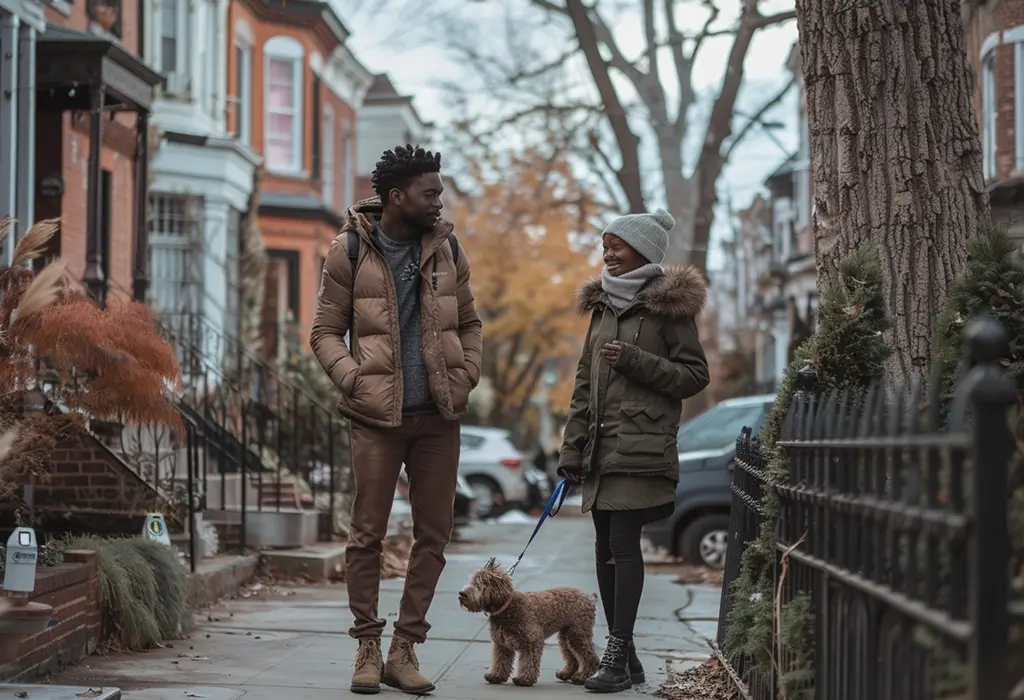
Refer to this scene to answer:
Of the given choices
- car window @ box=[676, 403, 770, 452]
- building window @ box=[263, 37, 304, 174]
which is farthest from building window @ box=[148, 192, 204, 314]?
car window @ box=[676, 403, 770, 452]

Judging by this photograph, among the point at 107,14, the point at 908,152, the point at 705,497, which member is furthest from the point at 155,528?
the point at 107,14

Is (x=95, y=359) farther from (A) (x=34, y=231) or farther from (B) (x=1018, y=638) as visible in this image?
(B) (x=1018, y=638)

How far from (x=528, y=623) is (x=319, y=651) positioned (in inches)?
61.3

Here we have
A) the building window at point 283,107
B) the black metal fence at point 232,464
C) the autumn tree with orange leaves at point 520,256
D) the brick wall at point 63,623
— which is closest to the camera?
the brick wall at point 63,623

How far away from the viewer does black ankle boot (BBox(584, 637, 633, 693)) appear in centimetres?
604

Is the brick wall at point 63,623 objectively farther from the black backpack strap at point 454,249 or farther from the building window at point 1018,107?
the building window at point 1018,107

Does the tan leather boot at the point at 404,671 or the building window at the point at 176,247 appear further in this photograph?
the building window at the point at 176,247

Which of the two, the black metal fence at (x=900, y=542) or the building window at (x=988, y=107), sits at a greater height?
the building window at (x=988, y=107)

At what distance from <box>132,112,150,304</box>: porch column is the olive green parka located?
325 inches

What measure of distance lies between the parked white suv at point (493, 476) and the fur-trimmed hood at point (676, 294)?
19.0m

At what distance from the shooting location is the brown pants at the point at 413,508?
5828 millimetres

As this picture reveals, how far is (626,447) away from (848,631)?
7.57 ft

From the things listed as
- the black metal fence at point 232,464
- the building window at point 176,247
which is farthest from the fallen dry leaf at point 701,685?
the building window at point 176,247

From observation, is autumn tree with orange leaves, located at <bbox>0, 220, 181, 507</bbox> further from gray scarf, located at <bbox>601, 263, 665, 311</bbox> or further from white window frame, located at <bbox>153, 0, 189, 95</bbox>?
white window frame, located at <bbox>153, 0, 189, 95</bbox>
